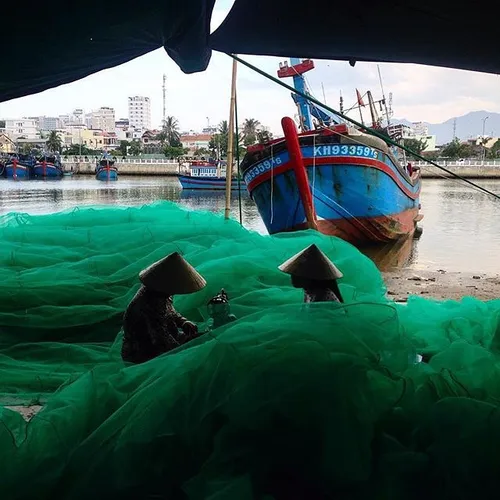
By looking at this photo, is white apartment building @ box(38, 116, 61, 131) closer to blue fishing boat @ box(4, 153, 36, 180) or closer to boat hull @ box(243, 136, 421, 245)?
blue fishing boat @ box(4, 153, 36, 180)

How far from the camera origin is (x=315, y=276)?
2.92 metres

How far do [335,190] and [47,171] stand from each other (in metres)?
36.1

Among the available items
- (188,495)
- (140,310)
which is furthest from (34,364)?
(188,495)

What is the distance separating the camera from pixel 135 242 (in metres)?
5.04

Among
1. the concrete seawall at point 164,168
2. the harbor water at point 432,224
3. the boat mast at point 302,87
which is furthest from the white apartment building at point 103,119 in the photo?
the boat mast at point 302,87

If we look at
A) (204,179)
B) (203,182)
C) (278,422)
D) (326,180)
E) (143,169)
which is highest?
(326,180)

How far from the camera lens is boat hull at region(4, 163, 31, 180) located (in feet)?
138

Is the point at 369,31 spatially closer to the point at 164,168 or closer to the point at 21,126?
the point at 164,168

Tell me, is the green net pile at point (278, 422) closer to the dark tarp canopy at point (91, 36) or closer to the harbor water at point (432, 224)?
the dark tarp canopy at point (91, 36)

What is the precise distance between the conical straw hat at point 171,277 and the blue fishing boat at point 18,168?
1680 inches

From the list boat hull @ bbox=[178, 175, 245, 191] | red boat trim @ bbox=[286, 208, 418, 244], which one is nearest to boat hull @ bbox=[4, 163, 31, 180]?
boat hull @ bbox=[178, 175, 245, 191]

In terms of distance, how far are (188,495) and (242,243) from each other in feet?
10.6

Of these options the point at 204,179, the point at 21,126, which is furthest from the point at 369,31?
the point at 21,126

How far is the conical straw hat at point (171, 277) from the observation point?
2.77 metres
